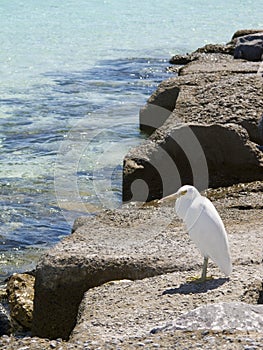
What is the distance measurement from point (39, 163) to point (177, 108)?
2.18m

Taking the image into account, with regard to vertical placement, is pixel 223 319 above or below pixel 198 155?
above

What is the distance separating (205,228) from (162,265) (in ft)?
2.13

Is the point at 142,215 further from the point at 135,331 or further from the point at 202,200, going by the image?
the point at 135,331

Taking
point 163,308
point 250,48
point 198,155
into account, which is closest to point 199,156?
point 198,155

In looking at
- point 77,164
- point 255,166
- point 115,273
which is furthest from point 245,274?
point 77,164

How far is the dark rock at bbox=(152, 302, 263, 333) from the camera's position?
4.44 metres

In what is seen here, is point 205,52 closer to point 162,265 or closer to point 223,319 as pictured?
point 162,265

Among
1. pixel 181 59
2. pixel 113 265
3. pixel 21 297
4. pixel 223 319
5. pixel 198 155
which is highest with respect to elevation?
pixel 223 319

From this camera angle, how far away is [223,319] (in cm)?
448

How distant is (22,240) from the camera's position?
8.84m

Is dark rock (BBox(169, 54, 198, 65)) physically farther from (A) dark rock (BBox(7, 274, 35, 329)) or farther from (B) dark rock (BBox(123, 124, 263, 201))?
(A) dark rock (BBox(7, 274, 35, 329))

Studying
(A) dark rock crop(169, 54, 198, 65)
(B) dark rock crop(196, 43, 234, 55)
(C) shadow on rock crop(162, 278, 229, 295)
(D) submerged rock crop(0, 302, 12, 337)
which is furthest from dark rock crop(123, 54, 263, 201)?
(A) dark rock crop(169, 54, 198, 65)

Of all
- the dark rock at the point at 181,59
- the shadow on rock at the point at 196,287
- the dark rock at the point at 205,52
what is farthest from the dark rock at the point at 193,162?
the dark rock at the point at 181,59

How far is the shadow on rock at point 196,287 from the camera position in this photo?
5520mm
